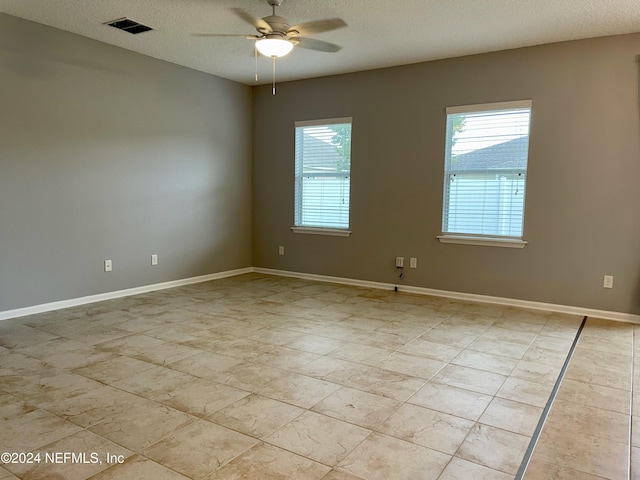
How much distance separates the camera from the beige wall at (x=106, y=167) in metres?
4.08

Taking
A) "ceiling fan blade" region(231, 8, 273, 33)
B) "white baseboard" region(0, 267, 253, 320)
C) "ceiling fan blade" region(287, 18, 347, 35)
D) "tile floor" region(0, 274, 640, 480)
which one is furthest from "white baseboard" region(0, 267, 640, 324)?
"ceiling fan blade" region(231, 8, 273, 33)

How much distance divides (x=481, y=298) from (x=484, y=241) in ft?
2.08

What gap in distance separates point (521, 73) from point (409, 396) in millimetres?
3630

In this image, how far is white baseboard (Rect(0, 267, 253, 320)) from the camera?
416cm

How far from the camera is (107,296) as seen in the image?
4883 mm

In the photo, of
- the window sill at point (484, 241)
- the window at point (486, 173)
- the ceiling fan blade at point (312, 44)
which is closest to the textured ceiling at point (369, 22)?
the ceiling fan blade at point (312, 44)

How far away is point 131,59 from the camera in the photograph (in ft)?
16.2

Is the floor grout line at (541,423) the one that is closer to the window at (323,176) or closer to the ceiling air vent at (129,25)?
the window at (323,176)

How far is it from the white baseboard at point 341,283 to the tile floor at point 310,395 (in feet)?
0.61

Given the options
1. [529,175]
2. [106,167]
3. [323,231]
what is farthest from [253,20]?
[529,175]

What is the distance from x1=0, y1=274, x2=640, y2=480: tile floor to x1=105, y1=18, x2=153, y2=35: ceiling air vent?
267 cm

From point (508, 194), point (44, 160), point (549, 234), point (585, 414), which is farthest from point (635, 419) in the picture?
point (44, 160)

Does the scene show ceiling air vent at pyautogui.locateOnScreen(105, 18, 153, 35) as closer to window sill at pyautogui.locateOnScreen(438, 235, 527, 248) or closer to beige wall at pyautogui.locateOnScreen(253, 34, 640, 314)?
beige wall at pyautogui.locateOnScreen(253, 34, 640, 314)

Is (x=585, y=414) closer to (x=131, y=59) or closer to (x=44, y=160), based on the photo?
(x=44, y=160)
